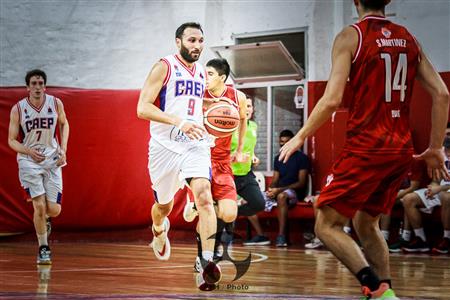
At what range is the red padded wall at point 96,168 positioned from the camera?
12703 mm

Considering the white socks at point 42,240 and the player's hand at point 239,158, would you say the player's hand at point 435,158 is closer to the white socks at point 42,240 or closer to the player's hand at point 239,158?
the player's hand at point 239,158

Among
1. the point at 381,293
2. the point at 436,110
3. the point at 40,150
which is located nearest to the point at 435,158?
the point at 436,110

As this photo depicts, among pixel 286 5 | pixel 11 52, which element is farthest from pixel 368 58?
pixel 11 52

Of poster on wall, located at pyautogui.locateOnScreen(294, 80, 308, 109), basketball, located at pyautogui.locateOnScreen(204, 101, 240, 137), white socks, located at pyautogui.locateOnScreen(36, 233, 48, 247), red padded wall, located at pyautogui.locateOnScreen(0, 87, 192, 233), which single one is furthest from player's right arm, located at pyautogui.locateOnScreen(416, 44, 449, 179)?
red padded wall, located at pyautogui.locateOnScreen(0, 87, 192, 233)

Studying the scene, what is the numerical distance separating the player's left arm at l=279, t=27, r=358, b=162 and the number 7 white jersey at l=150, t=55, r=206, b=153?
230 cm

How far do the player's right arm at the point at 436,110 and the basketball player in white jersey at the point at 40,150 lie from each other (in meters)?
5.02

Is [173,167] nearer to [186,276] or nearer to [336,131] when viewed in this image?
[186,276]

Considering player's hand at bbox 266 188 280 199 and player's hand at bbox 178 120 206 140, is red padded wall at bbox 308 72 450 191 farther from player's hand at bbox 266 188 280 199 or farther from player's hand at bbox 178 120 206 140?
player's hand at bbox 178 120 206 140

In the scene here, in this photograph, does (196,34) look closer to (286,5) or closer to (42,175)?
(42,175)

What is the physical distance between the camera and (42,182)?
8.56 m

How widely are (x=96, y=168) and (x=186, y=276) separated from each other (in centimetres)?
648

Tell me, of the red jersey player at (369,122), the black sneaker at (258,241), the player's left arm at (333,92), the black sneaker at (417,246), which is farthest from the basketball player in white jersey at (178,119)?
the black sneaker at (258,241)

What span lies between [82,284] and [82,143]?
7.34 meters

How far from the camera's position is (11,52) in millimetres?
14102
